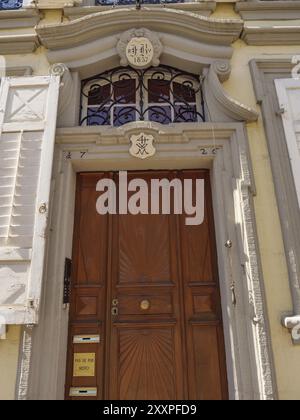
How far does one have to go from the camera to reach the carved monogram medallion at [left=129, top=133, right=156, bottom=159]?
13.8ft

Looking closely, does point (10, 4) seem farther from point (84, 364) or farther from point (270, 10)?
point (84, 364)

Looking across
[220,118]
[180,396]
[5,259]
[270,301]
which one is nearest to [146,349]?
[180,396]

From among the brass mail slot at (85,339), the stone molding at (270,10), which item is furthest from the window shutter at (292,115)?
the brass mail slot at (85,339)

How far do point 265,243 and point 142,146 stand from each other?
5.41 ft

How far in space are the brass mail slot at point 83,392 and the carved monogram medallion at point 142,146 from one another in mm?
2385

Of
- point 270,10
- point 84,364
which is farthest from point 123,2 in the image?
point 84,364

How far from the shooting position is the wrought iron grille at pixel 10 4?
540 centimetres

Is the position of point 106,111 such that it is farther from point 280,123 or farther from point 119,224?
point 280,123

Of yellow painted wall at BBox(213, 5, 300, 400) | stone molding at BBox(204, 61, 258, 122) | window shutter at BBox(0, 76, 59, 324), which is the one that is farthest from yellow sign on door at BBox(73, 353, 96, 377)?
stone molding at BBox(204, 61, 258, 122)

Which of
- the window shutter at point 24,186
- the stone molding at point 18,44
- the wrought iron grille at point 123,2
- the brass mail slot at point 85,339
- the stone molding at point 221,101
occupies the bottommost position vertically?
the brass mail slot at point 85,339

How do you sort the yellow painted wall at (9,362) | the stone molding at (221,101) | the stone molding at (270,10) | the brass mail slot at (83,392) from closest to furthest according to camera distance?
the yellow painted wall at (9,362), the brass mail slot at (83,392), the stone molding at (221,101), the stone molding at (270,10)

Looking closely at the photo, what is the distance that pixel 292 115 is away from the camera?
423 centimetres

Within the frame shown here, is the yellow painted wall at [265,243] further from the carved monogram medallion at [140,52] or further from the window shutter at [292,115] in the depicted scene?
the carved monogram medallion at [140,52]

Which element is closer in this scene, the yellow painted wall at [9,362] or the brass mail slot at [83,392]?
the yellow painted wall at [9,362]
